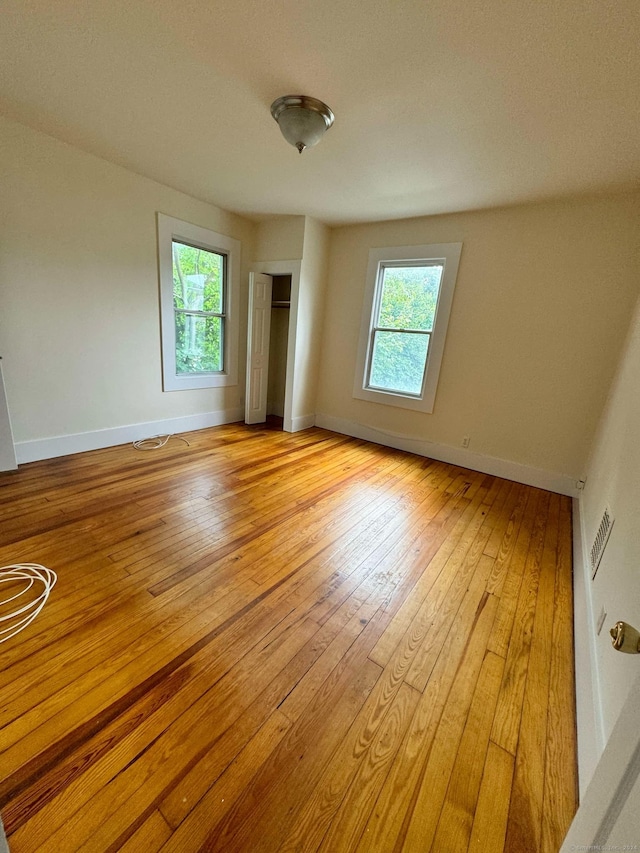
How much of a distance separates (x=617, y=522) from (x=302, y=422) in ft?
11.6

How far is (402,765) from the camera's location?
106 cm

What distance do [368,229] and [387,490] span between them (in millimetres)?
3085

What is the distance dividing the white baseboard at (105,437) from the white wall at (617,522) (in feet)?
12.9

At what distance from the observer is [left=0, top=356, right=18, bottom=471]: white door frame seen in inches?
101

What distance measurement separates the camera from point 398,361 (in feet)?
13.1

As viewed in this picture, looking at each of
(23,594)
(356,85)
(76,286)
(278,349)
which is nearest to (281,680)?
(23,594)

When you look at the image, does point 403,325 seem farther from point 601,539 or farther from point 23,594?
point 23,594

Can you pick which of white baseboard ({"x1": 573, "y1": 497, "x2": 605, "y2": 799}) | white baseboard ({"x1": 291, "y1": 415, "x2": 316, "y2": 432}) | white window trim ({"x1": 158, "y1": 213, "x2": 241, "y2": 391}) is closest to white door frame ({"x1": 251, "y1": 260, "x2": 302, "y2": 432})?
white baseboard ({"x1": 291, "y1": 415, "x2": 316, "y2": 432})

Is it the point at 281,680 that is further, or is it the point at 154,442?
the point at 154,442

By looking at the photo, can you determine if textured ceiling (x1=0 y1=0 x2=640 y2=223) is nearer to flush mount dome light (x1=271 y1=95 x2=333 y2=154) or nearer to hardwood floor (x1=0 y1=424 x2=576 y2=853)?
flush mount dome light (x1=271 y1=95 x2=333 y2=154)

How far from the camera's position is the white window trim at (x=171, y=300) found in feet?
11.0

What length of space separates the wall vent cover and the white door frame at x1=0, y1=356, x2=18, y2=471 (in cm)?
411

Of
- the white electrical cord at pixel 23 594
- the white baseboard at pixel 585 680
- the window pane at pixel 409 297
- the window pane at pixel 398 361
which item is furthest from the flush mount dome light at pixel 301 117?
the white baseboard at pixel 585 680

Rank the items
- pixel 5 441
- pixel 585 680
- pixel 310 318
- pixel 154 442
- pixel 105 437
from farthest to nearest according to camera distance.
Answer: pixel 310 318 < pixel 154 442 < pixel 105 437 < pixel 5 441 < pixel 585 680
